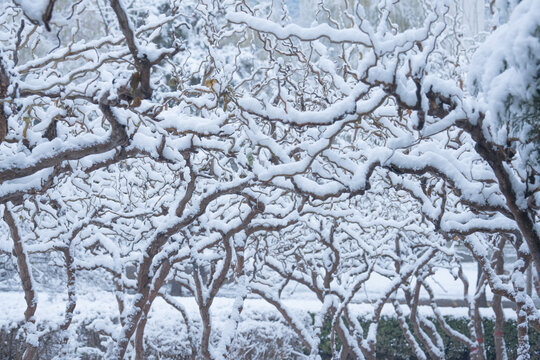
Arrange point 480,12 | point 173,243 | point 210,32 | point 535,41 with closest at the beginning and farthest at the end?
point 535,41, point 210,32, point 173,243, point 480,12

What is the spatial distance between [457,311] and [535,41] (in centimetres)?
1296

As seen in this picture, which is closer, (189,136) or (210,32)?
(189,136)

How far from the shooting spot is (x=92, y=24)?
17.0 m

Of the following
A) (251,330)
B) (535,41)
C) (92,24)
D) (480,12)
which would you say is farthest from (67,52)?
(92,24)

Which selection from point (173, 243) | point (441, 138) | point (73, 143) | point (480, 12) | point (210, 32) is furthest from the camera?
point (480, 12)

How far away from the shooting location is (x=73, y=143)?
3.69 m

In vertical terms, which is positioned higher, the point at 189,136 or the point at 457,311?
the point at 457,311

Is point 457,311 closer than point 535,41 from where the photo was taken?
No

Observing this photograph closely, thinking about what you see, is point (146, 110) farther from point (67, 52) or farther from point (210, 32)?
point (210, 32)

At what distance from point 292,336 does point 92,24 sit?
10.6 m

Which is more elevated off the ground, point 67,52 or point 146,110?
point 67,52

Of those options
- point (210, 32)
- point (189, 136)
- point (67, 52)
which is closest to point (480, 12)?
point (210, 32)

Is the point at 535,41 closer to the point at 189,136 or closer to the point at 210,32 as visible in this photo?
the point at 189,136

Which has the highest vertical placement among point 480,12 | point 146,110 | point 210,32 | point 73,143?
point 480,12
